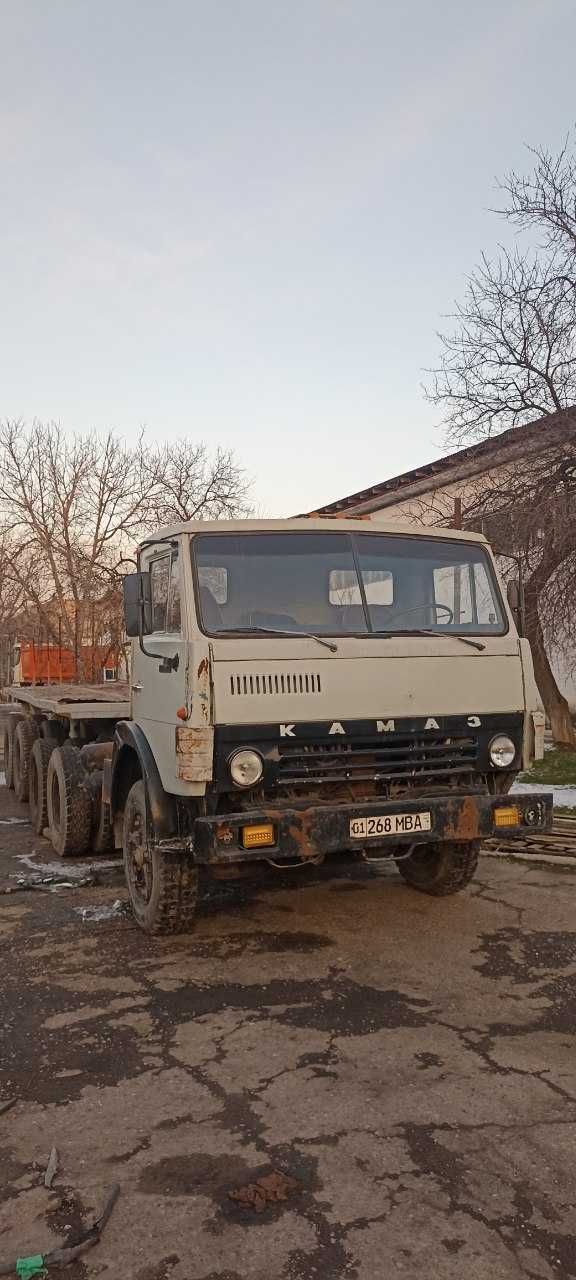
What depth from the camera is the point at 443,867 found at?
584 cm

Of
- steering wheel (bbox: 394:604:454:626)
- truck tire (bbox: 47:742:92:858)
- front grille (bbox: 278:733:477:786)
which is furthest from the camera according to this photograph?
truck tire (bbox: 47:742:92:858)

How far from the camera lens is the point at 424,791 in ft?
16.0

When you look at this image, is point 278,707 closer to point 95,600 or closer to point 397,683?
point 397,683

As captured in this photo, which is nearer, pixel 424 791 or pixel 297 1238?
pixel 297 1238

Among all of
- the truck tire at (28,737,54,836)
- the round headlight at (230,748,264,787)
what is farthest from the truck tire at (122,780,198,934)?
the truck tire at (28,737,54,836)

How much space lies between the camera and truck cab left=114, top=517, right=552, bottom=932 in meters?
4.47

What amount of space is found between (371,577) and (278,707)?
3.49ft

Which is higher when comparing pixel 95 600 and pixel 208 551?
pixel 95 600

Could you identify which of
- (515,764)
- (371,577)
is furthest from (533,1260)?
(371,577)

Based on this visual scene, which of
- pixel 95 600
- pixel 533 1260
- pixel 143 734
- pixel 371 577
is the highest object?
pixel 95 600

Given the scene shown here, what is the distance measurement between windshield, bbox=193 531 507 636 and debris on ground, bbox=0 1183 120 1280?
109 inches

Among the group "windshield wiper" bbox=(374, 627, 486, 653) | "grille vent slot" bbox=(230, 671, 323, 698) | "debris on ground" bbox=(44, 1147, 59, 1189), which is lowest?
"debris on ground" bbox=(44, 1147, 59, 1189)

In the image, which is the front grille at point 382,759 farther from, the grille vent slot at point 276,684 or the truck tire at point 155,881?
the truck tire at point 155,881

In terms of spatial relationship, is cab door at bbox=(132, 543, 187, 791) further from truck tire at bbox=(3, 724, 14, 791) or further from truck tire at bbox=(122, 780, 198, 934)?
truck tire at bbox=(3, 724, 14, 791)
